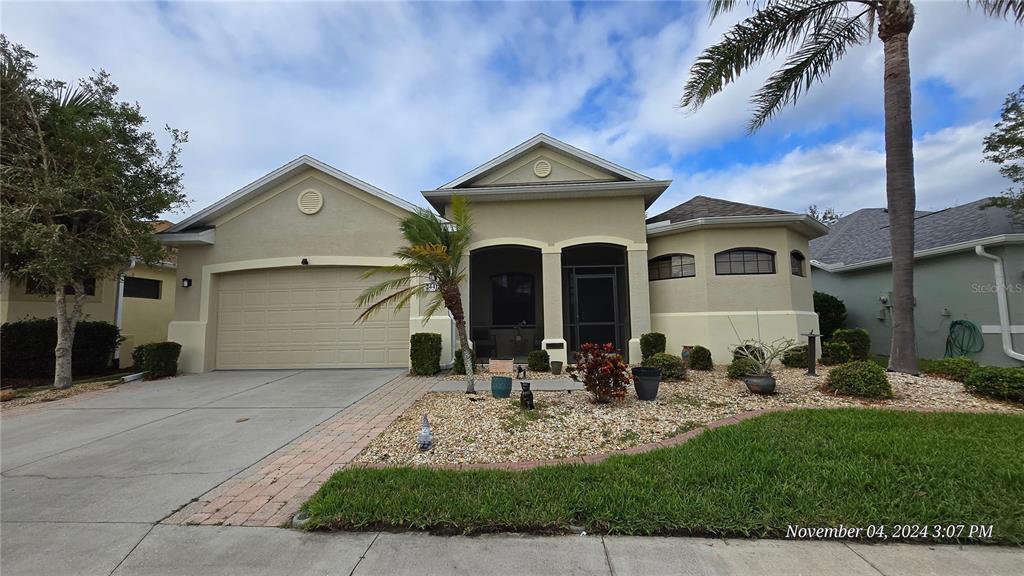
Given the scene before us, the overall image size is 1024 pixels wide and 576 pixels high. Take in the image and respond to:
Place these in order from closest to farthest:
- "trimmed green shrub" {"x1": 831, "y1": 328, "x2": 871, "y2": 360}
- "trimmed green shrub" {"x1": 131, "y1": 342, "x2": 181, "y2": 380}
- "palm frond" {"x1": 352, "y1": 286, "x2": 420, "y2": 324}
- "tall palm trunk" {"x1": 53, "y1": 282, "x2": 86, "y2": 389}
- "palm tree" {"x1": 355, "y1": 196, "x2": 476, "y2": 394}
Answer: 1. "palm tree" {"x1": 355, "y1": 196, "x2": 476, "y2": 394}
2. "palm frond" {"x1": 352, "y1": 286, "x2": 420, "y2": 324}
3. "tall palm trunk" {"x1": 53, "y1": 282, "x2": 86, "y2": 389}
4. "trimmed green shrub" {"x1": 131, "y1": 342, "x2": 181, "y2": 380}
5. "trimmed green shrub" {"x1": 831, "y1": 328, "x2": 871, "y2": 360}

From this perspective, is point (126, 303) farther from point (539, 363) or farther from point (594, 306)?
point (594, 306)

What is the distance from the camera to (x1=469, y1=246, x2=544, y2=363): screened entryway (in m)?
14.2

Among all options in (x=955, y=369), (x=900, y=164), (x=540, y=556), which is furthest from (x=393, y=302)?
(x=955, y=369)

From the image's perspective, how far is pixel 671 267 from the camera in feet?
39.2

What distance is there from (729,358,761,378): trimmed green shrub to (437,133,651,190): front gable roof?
5731mm

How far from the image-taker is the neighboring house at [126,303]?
11.4m

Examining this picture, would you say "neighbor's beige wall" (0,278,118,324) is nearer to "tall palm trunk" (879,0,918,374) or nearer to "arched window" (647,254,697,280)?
"arched window" (647,254,697,280)

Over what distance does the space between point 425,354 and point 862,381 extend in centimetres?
865

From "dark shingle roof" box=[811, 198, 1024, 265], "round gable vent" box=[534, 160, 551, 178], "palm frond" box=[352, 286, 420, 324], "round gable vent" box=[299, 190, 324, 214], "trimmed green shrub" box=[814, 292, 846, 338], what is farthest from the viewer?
"trimmed green shrub" box=[814, 292, 846, 338]

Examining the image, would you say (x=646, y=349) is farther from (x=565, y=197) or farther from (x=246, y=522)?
(x=246, y=522)

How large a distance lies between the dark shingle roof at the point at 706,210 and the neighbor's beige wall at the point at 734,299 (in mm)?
604

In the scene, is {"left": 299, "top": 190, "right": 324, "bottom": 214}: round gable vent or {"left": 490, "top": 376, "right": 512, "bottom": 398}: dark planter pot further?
{"left": 299, "top": 190, "right": 324, "bottom": 214}: round gable vent

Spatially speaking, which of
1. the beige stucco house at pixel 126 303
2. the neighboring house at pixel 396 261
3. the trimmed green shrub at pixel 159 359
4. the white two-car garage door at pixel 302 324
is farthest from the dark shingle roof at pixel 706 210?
the beige stucco house at pixel 126 303

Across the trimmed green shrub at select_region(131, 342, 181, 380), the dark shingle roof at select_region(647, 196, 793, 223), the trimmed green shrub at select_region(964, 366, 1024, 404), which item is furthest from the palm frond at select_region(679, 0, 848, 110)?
the trimmed green shrub at select_region(131, 342, 181, 380)
